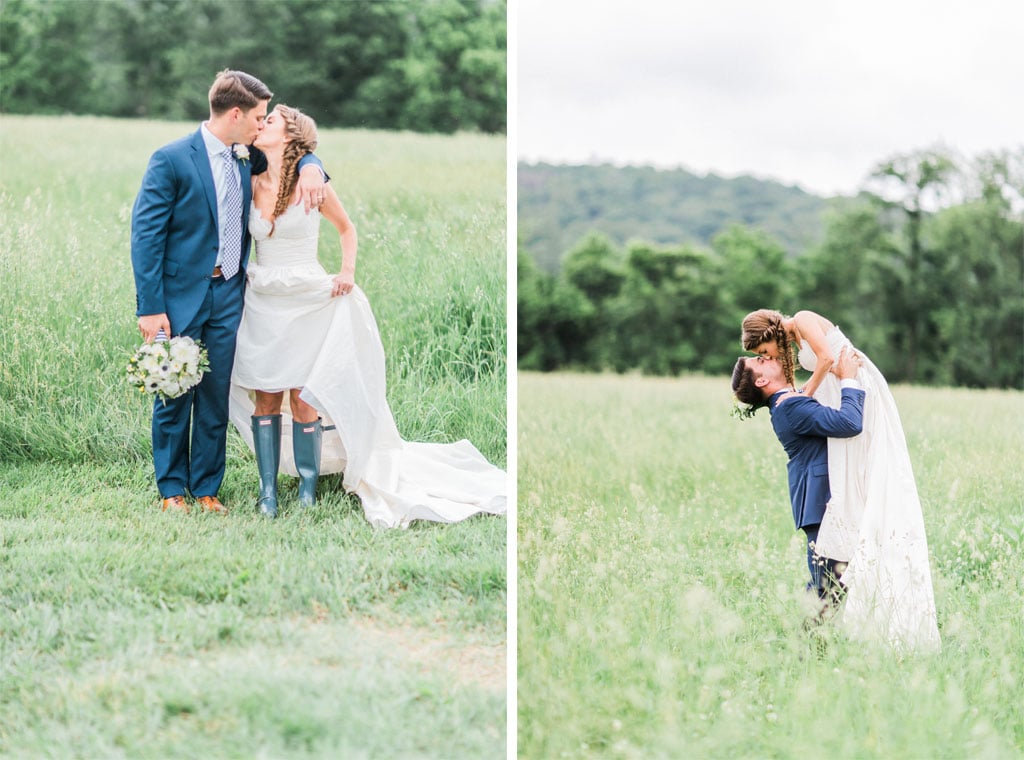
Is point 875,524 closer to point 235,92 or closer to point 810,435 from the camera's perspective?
Answer: point 810,435

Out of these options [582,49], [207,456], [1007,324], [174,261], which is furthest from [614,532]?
[1007,324]

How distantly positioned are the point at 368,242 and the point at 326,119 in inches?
57.3

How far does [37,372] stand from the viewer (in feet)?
16.1

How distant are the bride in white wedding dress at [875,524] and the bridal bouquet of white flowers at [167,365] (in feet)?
7.36

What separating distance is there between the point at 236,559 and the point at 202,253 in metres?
1.29

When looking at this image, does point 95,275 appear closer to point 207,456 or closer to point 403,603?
point 207,456

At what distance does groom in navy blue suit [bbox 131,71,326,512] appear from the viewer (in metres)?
4.18

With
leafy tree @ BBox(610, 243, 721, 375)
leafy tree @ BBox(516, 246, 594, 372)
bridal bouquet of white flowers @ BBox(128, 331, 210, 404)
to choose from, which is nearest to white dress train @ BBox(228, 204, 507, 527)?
bridal bouquet of white flowers @ BBox(128, 331, 210, 404)

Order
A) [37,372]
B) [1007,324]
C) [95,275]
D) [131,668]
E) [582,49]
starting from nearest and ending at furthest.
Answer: [131,668] < [37,372] < [95,275] < [582,49] < [1007,324]

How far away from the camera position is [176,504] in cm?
438

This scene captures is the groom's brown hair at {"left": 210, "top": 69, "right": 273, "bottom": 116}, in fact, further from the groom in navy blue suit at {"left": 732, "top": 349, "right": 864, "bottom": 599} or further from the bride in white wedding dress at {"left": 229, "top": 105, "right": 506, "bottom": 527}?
the groom in navy blue suit at {"left": 732, "top": 349, "right": 864, "bottom": 599}

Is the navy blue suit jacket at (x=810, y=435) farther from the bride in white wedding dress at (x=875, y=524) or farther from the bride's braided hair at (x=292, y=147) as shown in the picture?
the bride's braided hair at (x=292, y=147)

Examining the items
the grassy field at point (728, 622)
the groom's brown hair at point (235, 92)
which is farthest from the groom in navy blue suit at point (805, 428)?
the groom's brown hair at point (235, 92)

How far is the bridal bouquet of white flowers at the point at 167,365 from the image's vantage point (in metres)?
4.14
